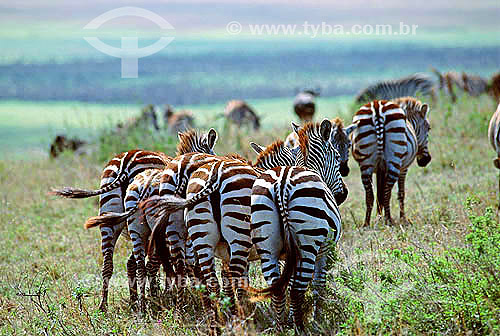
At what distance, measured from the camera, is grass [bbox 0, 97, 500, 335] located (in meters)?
4.50

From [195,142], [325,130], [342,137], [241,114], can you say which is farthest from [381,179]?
[241,114]

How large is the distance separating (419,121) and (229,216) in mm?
5257

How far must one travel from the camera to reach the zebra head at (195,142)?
6543 millimetres

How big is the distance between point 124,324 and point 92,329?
0.97 feet

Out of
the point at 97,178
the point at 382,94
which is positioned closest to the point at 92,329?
the point at 97,178

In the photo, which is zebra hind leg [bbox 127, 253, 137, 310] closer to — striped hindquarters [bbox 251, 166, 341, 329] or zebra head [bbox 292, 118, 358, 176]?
striped hindquarters [bbox 251, 166, 341, 329]

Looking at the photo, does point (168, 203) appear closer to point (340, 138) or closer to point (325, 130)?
point (325, 130)

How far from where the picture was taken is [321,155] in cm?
601

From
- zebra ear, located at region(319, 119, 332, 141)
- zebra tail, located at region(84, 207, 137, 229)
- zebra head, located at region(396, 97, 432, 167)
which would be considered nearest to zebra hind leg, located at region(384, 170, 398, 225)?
zebra head, located at region(396, 97, 432, 167)

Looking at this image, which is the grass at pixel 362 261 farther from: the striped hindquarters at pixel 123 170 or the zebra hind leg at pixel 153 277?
the striped hindquarters at pixel 123 170

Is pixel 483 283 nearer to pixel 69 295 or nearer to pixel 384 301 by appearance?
pixel 384 301

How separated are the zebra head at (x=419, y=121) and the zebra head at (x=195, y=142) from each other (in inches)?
151

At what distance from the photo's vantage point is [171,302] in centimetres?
573

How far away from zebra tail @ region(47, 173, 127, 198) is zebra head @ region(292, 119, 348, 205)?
195cm
